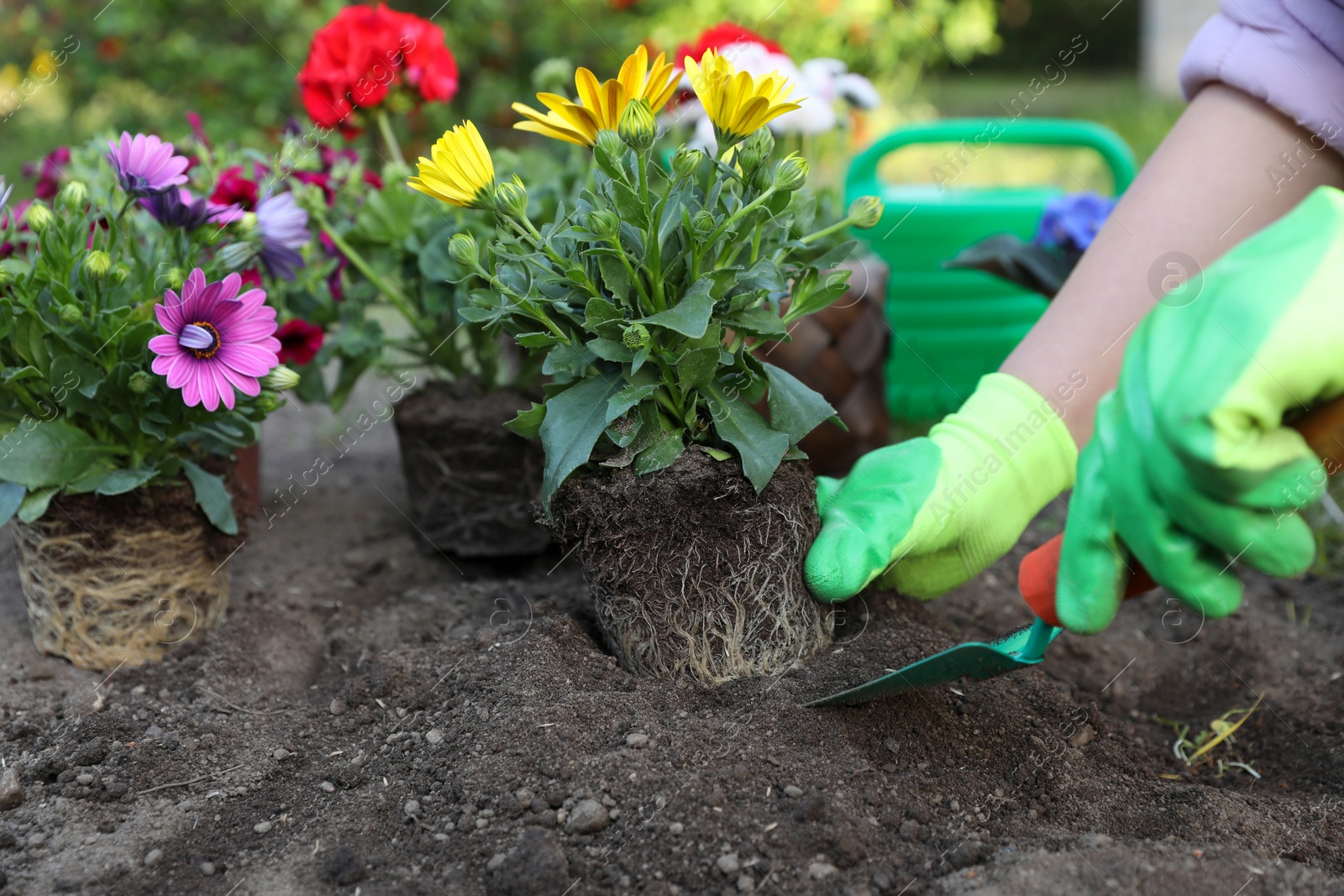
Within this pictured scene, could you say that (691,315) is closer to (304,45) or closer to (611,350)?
(611,350)

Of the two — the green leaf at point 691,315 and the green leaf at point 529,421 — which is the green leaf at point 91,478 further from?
the green leaf at point 691,315

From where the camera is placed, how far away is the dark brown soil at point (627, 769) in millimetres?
1032

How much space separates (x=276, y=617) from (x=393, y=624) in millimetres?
178

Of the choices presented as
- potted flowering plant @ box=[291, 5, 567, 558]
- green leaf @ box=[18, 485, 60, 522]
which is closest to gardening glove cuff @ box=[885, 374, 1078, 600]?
potted flowering plant @ box=[291, 5, 567, 558]

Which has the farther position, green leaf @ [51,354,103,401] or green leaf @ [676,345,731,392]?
green leaf @ [51,354,103,401]

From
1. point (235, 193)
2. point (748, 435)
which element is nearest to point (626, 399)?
point (748, 435)

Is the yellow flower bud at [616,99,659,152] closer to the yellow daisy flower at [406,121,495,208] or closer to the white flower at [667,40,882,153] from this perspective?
the yellow daisy flower at [406,121,495,208]

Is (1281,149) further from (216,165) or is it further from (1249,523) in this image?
(216,165)

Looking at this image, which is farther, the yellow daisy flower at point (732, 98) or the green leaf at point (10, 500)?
the green leaf at point (10, 500)

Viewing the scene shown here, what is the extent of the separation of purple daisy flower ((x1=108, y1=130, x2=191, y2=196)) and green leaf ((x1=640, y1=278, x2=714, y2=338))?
0.71m

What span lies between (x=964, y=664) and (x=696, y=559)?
33 centimetres

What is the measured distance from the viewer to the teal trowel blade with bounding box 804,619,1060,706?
1116mm

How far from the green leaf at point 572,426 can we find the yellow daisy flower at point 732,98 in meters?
0.31

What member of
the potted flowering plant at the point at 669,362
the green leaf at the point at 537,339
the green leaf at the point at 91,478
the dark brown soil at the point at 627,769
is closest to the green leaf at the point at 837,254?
the potted flowering plant at the point at 669,362
